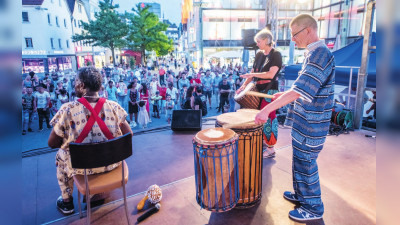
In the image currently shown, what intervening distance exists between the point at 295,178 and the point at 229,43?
28.2 m

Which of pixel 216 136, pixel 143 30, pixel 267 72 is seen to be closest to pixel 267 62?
pixel 267 72

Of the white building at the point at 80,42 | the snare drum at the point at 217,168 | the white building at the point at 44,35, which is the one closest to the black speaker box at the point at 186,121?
the snare drum at the point at 217,168

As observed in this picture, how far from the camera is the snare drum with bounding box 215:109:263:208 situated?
2541 mm

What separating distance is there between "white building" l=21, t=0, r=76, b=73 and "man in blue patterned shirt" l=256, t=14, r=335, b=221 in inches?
989

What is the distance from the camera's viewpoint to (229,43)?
96.0 feet

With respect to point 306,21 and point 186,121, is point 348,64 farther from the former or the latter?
point 306,21

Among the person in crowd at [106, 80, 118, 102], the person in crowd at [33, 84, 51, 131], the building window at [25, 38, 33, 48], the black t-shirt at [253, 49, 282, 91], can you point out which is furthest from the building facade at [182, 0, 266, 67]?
the black t-shirt at [253, 49, 282, 91]

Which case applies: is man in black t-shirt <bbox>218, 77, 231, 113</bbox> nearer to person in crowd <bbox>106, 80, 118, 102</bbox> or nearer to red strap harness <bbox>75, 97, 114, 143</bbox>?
person in crowd <bbox>106, 80, 118, 102</bbox>

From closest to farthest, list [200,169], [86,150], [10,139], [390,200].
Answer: [390,200] < [10,139] < [86,150] < [200,169]

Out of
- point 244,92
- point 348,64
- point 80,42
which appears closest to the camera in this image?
point 244,92

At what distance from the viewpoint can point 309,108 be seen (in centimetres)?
231

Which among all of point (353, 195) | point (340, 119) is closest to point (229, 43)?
point (340, 119)

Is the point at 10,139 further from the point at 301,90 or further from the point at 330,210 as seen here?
the point at 330,210

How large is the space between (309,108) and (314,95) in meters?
0.18
